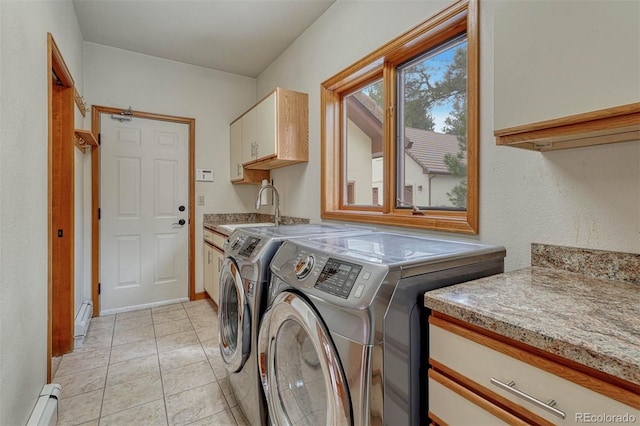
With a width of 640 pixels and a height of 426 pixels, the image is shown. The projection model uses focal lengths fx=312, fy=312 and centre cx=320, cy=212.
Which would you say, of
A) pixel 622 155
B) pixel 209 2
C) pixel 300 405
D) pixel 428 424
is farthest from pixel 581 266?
pixel 209 2

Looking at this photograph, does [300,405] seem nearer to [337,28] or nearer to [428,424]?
[428,424]

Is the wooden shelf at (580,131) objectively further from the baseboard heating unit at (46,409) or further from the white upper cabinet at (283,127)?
the baseboard heating unit at (46,409)

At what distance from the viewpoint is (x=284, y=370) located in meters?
1.30

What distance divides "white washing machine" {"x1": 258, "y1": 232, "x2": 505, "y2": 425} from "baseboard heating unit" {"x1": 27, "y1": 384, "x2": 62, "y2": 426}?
1094 mm

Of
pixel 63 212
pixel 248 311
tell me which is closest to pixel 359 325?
pixel 248 311

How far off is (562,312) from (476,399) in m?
0.30

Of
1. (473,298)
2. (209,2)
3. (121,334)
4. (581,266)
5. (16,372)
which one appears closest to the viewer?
(473,298)

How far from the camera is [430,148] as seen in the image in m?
1.86

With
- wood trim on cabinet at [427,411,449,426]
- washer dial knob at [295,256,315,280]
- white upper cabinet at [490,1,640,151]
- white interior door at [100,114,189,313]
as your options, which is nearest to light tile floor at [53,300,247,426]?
white interior door at [100,114,189,313]

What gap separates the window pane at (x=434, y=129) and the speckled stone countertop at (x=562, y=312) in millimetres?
714

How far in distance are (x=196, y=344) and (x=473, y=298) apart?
2.30 metres

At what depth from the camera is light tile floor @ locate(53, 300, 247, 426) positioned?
5.48 feet

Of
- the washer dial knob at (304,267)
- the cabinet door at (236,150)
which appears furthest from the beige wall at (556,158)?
the cabinet door at (236,150)

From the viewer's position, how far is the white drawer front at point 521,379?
59 centimetres
